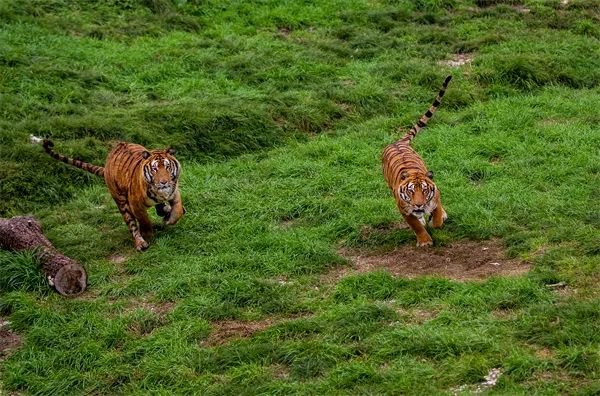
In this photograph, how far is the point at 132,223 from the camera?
917 cm

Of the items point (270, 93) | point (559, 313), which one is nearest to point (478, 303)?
point (559, 313)

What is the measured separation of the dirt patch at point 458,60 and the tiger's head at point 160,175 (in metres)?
5.94

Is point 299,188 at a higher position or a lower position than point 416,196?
lower

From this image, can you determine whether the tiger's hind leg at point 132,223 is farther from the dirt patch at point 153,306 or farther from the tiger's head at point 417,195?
the tiger's head at point 417,195

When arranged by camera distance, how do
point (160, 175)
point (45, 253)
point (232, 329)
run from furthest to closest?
point (160, 175) → point (45, 253) → point (232, 329)

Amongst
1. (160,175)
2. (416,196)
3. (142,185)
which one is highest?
(416,196)

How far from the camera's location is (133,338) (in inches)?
293

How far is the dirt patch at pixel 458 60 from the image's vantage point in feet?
45.3

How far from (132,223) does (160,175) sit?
0.58 m

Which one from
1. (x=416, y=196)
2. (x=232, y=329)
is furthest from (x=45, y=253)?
(x=416, y=196)

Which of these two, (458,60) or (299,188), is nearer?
(299,188)

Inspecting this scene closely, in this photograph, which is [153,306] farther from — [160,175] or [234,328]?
[160,175]

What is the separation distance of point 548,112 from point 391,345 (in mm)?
5960

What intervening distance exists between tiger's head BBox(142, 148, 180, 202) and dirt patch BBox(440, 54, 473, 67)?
5.94m
